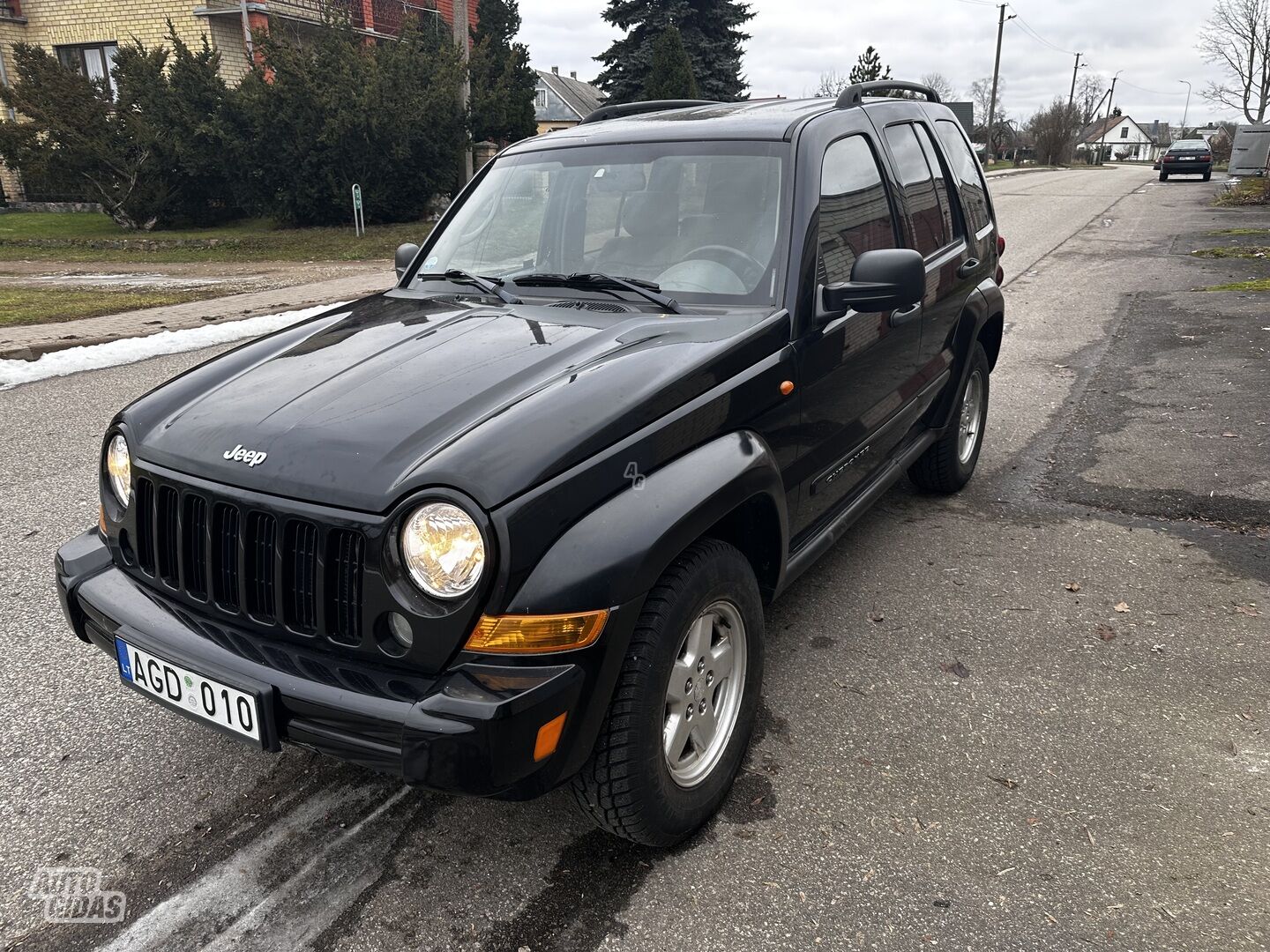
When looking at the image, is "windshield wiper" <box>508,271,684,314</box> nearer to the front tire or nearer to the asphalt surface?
the front tire

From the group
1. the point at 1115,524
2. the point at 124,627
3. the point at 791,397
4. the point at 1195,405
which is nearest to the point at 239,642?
the point at 124,627

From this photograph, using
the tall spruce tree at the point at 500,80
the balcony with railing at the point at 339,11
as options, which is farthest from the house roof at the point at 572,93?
the balcony with railing at the point at 339,11

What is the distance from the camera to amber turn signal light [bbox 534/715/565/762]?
79.3 inches

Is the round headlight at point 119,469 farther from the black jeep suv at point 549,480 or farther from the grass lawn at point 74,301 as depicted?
the grass lawn at point 74,301

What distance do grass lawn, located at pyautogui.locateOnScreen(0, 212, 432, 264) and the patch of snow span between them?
7.61 metres

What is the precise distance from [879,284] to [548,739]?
1.82 meters

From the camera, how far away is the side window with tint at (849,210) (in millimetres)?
3205

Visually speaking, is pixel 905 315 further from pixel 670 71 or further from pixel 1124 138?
pixel 1124 138

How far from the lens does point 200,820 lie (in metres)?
2.61

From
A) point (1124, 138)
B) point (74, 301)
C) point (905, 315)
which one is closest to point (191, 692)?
point (905, 315)

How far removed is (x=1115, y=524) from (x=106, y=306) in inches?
450

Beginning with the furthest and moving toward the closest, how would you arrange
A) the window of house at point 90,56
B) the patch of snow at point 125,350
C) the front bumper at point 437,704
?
the window of house at point 90,56
the patch of snow at point 125,350
the front bumper at point 437,704

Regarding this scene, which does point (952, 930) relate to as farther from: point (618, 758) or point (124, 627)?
point (124, 627)

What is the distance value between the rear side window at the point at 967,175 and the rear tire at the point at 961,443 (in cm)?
67
